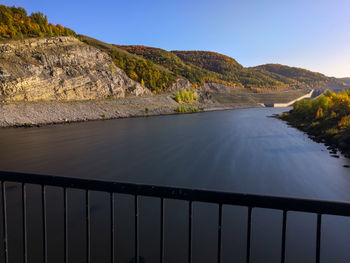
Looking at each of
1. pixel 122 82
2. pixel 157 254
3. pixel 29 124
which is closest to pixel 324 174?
pixel 157 254

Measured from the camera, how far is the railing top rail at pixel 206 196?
1.74 m

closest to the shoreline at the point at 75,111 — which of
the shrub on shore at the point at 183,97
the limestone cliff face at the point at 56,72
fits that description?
the limestone cliff face at the point at 56,72

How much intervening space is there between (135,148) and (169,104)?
57.7m

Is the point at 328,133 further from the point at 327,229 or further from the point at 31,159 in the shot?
the point at 31,159

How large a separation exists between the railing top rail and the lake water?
11.6ft

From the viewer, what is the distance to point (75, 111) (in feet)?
145

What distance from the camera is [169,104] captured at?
75.1 m

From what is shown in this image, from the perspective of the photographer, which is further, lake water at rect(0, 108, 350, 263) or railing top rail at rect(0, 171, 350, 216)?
lake water at rect(0, 108, 350, 263)

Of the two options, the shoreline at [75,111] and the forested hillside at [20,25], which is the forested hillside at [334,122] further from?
the forested hillside at [20,25]

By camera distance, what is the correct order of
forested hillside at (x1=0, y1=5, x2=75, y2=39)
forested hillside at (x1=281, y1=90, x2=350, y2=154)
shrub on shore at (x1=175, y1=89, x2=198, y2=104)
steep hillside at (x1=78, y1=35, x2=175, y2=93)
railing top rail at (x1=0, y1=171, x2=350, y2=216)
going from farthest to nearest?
shrub on shore at (x1=175, y1=89, x2=198, y2=104)
steep hillside at (x1=78, y1=35, x2=175, y2=93)
forested hillside at (x1=0, y1=5, x2=75, y2=39)
forested hillside at (x1=281, y1=90, x2=350, y2=154)
railing top rail at (x1=0, y1=171, x2=350, y2=216)

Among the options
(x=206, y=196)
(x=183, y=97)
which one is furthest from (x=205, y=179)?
(x=183, y=97)

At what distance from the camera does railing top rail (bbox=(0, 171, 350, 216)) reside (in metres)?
1.74

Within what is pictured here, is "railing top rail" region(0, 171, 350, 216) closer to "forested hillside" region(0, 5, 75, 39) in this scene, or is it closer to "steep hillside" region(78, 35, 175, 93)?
"forested hillside" region(0, 5, 75, 39)

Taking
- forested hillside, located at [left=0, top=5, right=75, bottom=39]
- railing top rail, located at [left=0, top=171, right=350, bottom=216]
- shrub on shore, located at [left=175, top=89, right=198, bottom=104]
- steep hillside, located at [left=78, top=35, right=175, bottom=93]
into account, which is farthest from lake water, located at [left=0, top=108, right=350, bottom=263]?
shrub on shore, located at [left=175, top=89, right=198, bottom=104]
